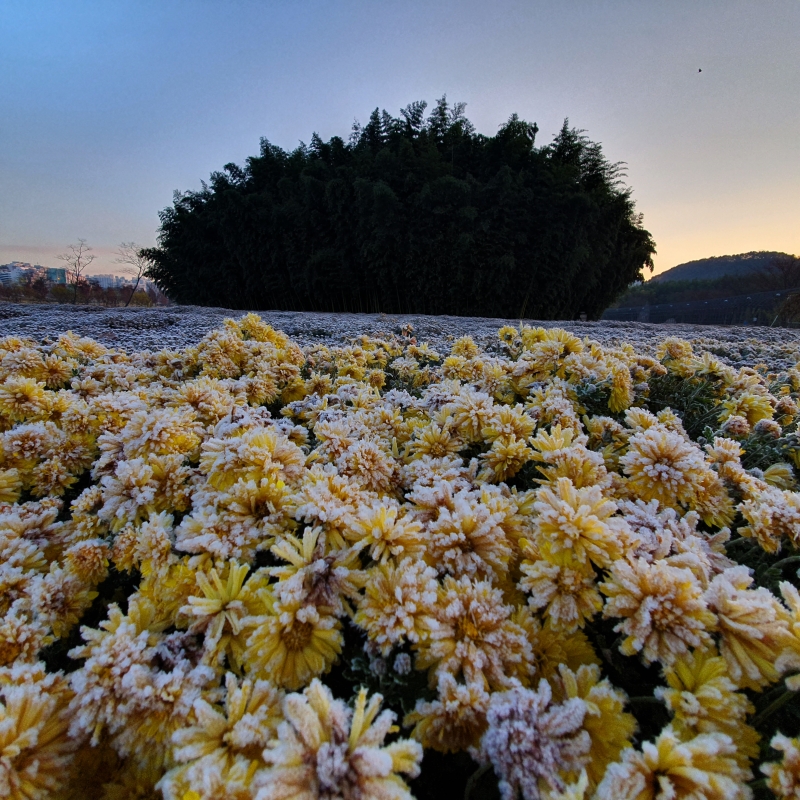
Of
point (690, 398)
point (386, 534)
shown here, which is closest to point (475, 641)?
point (386, 534)

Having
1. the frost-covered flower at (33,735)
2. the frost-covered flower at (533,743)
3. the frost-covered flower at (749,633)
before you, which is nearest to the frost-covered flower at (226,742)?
the frost-covered flower at (33,735)

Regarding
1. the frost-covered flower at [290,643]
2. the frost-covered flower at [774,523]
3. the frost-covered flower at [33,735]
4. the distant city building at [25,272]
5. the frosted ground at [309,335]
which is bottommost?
the frost-covered flower at [33,735]

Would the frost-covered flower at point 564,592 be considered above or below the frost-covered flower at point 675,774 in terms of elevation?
above

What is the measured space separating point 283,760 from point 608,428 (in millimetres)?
1331

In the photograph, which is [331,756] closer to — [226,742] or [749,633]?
[226,742]

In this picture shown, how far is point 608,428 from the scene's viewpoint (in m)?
1.42

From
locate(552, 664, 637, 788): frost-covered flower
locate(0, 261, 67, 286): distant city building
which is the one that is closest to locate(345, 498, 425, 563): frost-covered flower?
locate(552, 664, 637, 788): frost-covered flower

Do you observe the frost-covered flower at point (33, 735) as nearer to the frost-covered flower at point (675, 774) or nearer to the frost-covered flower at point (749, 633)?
the frost-covered flower at point (675, 774)

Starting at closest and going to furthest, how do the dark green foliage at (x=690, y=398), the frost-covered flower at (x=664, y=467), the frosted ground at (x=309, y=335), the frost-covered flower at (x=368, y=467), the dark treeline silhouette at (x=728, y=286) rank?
the frost-covered flower at (x=664, y=467) → the frost-covered flower at (x=368, y=467) → the dark green foliage at (x=690, y=398) → the frosted ground at (x=309, y=335) → the dark treeline silhouette at (x=728, y=286)

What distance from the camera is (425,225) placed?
597 inches

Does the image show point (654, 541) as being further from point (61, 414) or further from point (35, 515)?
point (61, 414)

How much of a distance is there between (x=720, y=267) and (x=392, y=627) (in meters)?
61.8

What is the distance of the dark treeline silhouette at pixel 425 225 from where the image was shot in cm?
1493

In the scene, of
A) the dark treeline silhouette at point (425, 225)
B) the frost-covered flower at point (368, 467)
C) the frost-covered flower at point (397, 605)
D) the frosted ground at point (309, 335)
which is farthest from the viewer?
the dark treeline silhouette at point (425, 225)
